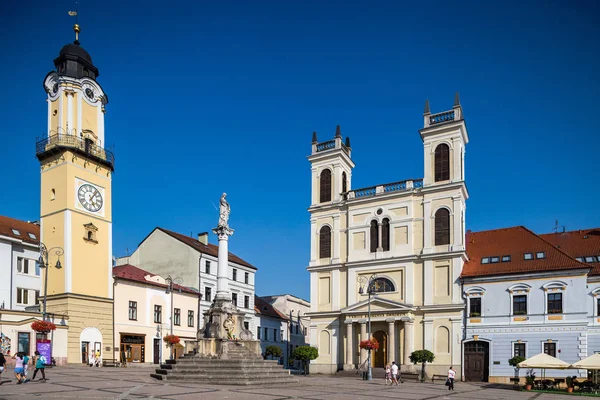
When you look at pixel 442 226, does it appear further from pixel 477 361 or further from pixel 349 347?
pixel 349 347

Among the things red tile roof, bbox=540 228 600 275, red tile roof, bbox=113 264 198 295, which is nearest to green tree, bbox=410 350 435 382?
red tile roof, bbox=540 228 600 275

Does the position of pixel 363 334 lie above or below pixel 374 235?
below

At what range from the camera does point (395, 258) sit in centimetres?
4578

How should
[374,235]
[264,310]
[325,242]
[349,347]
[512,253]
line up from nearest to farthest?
[512,253] → [349,347] → [374,235] → [325,242] → [264,310]

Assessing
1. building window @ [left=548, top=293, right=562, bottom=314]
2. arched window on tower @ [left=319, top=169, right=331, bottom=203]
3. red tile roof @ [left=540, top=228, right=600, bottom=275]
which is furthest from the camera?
arched window on tower @ [left=319, top=169, right=331, bottom=203]

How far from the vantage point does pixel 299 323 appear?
77.8m

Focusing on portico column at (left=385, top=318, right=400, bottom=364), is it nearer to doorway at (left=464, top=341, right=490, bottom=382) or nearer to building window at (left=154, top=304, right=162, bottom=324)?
doorway at (left=464, top=341, right=490, bottom=382)

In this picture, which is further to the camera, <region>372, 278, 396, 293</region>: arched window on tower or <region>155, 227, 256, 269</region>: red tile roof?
<region>155, 227, 256, 269</region>: red tile roof

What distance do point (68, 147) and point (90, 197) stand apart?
4207 millimetres

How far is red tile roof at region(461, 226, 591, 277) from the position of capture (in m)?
40.0

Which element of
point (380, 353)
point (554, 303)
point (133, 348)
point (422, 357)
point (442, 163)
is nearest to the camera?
point (554, 303)

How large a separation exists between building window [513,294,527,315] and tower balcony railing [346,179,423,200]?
457 inches

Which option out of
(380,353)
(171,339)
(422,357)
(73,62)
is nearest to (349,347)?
(380,353)

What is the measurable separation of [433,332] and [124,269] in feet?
86.4
